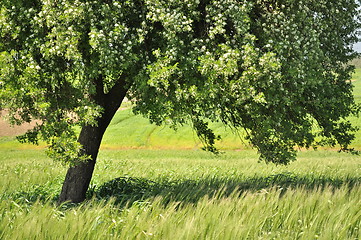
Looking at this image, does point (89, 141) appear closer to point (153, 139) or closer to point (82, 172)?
point (82, 172)

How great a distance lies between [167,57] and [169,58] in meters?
0.11

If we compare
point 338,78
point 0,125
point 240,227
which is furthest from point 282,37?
point 0,125

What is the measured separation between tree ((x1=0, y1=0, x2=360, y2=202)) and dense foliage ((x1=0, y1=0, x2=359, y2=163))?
0.11 ft

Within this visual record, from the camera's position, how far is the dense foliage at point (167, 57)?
1038cm

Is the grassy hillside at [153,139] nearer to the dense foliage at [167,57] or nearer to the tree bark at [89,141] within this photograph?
the tree bark at [89,141]

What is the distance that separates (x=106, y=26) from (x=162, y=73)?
1818 mm

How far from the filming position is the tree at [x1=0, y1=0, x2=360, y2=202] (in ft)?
34.1

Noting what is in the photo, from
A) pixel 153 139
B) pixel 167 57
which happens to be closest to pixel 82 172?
pixel 167 57

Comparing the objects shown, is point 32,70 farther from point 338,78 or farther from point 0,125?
point 0,125

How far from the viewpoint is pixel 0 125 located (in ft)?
225

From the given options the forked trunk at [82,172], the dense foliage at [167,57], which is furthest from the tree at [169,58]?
the forked trunk at [82,172]

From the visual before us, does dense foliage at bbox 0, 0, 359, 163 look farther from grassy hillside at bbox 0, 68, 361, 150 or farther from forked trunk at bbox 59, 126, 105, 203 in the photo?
grassy hillside at bbox 0, 68, 361, 150

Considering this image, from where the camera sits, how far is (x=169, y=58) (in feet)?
34.2

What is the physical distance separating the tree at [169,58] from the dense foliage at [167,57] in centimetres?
3
